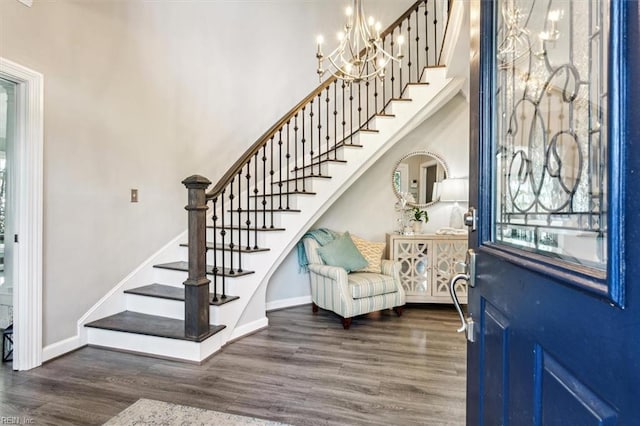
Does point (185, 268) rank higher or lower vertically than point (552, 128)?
lower

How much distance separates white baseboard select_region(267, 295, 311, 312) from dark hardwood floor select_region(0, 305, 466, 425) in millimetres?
826

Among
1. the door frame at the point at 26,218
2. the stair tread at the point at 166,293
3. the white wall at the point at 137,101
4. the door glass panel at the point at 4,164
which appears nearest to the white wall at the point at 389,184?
the stair tread at the point at 166,293

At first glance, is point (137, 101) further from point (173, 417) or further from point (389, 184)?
point (389, 184)

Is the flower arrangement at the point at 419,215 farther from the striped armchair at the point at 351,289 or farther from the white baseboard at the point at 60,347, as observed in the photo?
the white baseboard at the point at 60,347

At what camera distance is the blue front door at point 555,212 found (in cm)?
44

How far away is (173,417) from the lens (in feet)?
5.96

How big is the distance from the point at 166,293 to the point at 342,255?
176 centimetres

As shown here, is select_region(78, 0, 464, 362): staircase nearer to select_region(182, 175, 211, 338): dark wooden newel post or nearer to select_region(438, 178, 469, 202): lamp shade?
select_region(182, 175, 211, 338): dark wooden newel post

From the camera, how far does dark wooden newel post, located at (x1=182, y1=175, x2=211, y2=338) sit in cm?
248

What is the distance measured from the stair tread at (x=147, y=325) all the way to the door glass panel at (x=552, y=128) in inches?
94.1

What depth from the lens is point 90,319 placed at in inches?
109

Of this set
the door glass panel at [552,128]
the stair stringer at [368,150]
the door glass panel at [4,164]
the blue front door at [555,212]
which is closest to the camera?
the blue front door at [555,212]

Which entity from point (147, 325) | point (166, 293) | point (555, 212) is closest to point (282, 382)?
point (147, 325)

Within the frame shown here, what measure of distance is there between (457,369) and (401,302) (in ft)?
3.64
